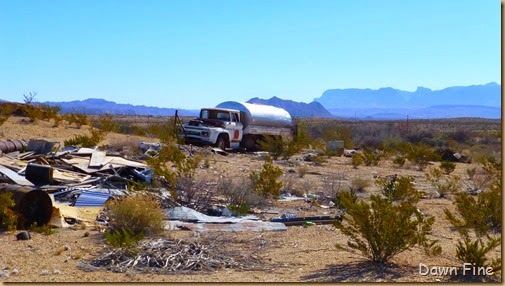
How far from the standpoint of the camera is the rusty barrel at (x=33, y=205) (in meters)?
11.3

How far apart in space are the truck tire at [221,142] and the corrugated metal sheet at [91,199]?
52.5ft

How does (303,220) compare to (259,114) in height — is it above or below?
below

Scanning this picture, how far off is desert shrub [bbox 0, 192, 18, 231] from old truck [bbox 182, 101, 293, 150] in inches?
735

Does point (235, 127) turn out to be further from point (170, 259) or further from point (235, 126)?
point (170, 259)

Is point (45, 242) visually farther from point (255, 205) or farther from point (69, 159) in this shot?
point (69, 159)

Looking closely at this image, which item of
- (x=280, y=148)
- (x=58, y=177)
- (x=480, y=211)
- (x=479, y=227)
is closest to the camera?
(x=479, y=227)

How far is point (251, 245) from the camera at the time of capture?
10328 mm

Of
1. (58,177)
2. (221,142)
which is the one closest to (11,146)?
(58,177)

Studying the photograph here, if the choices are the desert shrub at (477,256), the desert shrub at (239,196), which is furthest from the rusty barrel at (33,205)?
the desert shrub at (477,256)

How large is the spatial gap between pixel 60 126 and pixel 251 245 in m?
26.3

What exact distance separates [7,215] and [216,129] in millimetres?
19181

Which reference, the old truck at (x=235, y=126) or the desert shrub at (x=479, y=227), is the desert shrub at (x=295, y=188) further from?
the old truck at (x=235, y=126)

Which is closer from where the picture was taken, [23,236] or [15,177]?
[23,236]

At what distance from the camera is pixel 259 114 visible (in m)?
32.7
